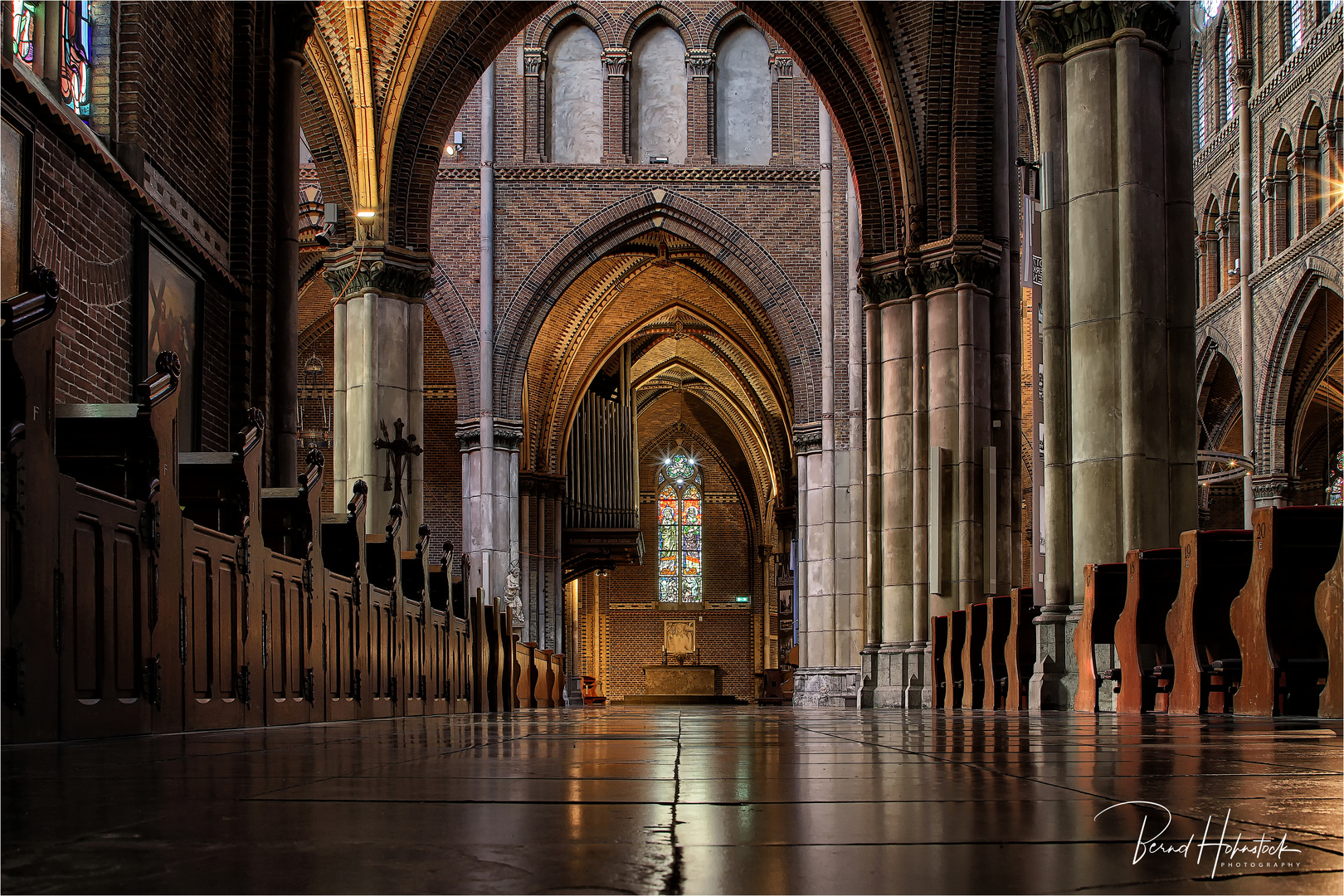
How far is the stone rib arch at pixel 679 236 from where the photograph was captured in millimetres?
27422

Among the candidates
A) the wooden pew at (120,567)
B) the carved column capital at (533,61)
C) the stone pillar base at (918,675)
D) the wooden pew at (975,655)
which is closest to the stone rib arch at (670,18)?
the carved column capital at (533,61)

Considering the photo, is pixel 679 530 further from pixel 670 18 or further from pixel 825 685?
pixel 825 685

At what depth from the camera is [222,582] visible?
674 cm

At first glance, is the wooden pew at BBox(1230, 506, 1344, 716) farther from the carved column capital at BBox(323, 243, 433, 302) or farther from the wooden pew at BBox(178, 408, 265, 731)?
the carved column capital at BBox(323, 243, 433, 302)

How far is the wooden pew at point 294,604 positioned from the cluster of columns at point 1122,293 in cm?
526

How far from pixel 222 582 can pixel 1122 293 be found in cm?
643

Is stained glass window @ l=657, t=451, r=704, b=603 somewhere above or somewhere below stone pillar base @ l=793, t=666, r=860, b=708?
above

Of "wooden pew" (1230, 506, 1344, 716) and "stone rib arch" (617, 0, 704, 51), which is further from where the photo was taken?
"stone rib arch" (617, 0, 704, 51)

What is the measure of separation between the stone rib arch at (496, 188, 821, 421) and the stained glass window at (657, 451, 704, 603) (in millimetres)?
19289

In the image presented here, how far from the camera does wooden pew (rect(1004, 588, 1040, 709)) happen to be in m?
11.0

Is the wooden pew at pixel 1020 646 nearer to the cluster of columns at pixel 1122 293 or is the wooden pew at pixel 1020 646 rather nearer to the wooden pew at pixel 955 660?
the cluster of columns at pixel 1122 293

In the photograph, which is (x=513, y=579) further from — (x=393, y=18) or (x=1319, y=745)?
(x=1319, y=745)

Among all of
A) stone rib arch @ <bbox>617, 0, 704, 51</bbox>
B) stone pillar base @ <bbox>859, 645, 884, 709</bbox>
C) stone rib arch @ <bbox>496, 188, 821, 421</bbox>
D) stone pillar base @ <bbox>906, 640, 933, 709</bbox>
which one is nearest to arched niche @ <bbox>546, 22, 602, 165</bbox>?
stone rib arch @ <bbox>617, 0, 704, 51</bbox>

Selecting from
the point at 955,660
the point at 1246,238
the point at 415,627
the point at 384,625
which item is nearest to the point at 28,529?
the point at 384,625
